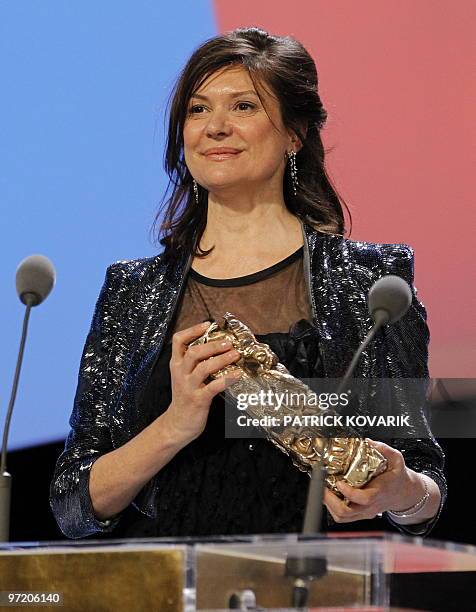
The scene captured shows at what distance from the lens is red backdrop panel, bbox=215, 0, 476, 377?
9.05 feet

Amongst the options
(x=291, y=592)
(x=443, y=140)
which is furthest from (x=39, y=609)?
(x=443, y=140)

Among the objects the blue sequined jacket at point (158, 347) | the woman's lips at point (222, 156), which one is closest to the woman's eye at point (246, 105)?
the woman's lips at point (222, 156)

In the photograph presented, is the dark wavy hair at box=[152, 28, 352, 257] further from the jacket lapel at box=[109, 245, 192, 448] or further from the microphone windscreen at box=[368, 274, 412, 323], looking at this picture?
the microphone windscreen at box=[368, 274, 412, 323]

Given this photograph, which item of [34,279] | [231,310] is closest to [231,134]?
[231,310]

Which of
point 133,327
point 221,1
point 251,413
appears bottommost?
point 251,413

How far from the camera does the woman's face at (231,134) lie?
2.31 m

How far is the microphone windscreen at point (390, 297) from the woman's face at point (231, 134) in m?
0.52

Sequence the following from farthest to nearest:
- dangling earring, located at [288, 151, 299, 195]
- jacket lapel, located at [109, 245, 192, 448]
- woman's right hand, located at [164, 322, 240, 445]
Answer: dangling earring, located at [288, 151, 299, 195], jacket lapel, located at [109, 245, 192, 448], woman's right hand, located at [164, 322, 240, 445]

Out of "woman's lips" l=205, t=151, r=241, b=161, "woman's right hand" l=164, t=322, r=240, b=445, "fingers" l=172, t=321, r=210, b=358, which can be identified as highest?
"woman's lips" l=205, t=151, r=241, b=161

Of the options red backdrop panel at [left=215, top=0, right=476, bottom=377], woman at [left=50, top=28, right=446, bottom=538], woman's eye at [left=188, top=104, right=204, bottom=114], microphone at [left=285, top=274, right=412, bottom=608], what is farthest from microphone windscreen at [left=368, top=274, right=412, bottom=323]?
red backdrop panel at [left=215, top=0, right=476, bottom=377]

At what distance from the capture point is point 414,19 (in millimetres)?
2850

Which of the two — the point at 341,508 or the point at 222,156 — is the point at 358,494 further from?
the point at 222,156

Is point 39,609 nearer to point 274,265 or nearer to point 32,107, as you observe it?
point 274,265

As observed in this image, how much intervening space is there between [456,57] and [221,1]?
1.99ft
